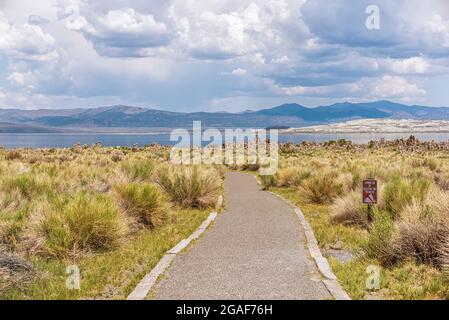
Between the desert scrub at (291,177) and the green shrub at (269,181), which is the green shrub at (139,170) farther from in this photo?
the desert scrub at (291,177)

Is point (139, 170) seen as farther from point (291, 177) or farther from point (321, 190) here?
point (291, 177)

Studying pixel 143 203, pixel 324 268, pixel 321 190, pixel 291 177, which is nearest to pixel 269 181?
pixel 291 177

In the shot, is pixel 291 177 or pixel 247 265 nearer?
pixel 247 265

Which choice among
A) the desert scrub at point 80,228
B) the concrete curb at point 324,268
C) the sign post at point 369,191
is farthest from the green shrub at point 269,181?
the desert scrub at point 80,228

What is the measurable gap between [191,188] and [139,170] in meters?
4.26

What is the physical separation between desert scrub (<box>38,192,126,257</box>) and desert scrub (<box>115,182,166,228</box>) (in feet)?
7.46

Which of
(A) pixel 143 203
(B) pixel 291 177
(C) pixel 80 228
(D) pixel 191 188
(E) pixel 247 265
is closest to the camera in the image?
(E) pixel 247 265

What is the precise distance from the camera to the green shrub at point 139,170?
2022 centimetres

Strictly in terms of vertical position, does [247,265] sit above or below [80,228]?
below

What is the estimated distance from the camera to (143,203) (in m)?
13.2

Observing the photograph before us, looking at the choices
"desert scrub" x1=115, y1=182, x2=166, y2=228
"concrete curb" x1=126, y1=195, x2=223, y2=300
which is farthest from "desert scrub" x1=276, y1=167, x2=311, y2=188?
"concrete curb" x1=126, y1=195, x2=223, y2=300
